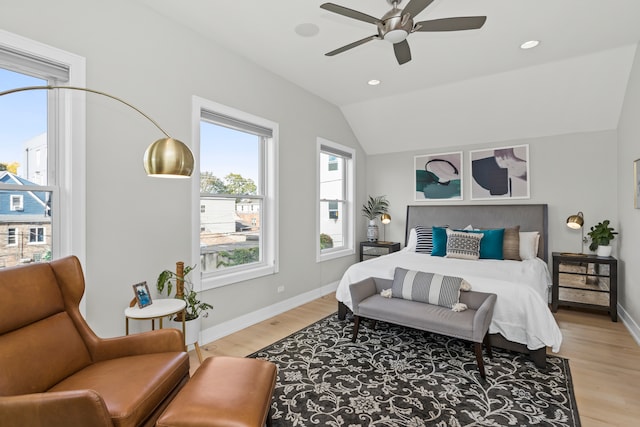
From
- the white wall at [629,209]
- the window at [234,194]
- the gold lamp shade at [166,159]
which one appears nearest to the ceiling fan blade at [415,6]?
the gold lamp shade at [166,159]

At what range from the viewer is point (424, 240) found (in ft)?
16.0

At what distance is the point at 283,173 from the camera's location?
13.5 ft

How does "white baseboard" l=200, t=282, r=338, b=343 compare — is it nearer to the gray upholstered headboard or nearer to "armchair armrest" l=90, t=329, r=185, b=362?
"armchair armrest" l=90, t=329, r=185, b=362

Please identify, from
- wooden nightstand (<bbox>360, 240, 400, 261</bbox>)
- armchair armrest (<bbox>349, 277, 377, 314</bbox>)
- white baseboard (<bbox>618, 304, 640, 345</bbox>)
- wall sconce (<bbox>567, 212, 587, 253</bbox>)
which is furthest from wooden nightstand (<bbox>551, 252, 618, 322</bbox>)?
armchair armrest (<bbox>349, 277, 377, 314</bbox>)

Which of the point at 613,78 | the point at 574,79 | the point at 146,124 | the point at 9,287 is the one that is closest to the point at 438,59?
the point at 574,79

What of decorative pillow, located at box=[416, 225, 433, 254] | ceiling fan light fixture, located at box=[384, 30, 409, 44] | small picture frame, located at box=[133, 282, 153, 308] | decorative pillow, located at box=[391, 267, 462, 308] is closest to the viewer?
ceiling fan light fixture, located at box=[384, 30, 409, 44]

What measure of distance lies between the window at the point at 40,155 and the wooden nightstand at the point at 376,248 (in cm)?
415

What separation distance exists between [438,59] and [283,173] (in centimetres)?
220

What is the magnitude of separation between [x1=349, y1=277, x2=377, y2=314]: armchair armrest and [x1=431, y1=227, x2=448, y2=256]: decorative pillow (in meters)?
1.46

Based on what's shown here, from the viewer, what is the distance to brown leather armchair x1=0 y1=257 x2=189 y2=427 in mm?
1310

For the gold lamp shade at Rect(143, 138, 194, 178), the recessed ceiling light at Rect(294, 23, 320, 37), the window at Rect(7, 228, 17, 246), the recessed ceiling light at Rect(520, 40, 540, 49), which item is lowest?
the window at Rect(7, 228, 17, 246)

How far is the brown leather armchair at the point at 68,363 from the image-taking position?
1310 millimetres

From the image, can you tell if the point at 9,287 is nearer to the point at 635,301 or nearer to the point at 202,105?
the point at 202,105

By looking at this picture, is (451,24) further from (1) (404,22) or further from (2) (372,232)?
(2) (372,232)
